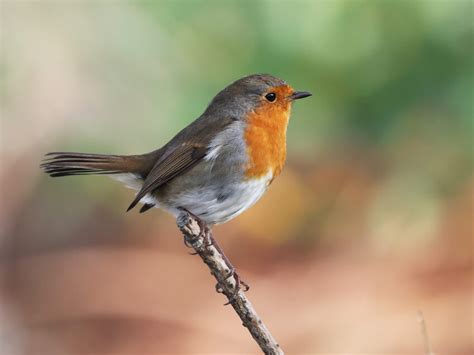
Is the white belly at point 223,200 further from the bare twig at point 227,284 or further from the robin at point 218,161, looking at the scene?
the bare twig at point 227,284

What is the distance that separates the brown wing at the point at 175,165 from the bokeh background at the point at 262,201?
2.02m

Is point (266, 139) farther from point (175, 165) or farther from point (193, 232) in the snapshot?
point (193, 232)

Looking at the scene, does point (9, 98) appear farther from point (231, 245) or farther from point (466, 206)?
point (466, 206)

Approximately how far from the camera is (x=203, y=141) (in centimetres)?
369

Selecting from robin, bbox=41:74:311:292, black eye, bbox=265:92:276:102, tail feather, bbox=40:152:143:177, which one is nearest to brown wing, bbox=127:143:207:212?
robin, bbox=41:74:311:292

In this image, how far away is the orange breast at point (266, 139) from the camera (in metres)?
3.56

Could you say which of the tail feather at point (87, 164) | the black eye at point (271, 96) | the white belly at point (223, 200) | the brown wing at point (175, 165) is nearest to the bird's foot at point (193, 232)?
the white belly at point (223, 200)

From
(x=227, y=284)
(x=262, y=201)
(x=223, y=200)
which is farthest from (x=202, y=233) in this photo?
(x=262, y=201)

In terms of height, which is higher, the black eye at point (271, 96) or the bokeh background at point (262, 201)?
the bokeh background at point (262, 201)

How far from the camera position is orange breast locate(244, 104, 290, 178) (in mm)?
3561

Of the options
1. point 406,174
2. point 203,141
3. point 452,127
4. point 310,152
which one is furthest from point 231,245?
point 203,141

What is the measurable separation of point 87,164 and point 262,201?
103 inches

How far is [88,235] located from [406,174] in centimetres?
210

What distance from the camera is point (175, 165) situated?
3.65 m
